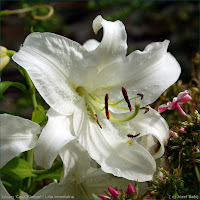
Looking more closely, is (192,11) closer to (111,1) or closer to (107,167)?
(111,1)

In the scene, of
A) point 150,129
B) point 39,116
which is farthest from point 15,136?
point 150,129

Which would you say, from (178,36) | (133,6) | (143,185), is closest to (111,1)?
(133,6)

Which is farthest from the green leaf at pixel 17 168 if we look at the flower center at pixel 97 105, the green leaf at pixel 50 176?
the flower center at pixel 97 105

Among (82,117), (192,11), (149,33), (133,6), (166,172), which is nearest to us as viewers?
(166,172)

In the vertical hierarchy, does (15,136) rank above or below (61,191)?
above

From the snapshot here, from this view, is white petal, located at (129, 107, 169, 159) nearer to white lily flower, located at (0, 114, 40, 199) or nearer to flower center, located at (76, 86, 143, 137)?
flower center, located at (76, 86, 143, 137)

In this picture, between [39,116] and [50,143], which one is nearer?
[50,143]

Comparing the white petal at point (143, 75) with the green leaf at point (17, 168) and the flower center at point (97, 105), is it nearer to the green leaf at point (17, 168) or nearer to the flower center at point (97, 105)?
the flower center at point (97, 105)

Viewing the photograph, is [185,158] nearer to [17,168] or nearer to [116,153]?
[116,153]
